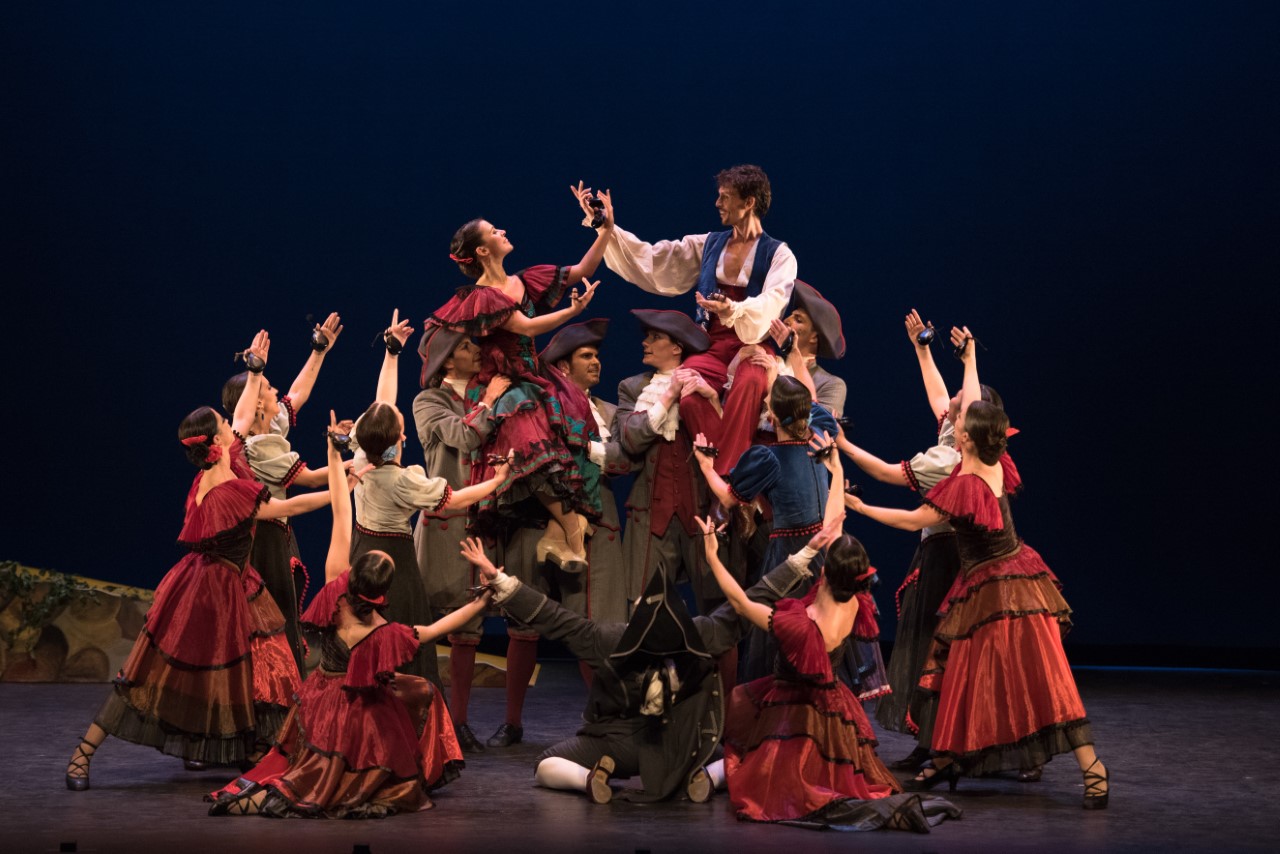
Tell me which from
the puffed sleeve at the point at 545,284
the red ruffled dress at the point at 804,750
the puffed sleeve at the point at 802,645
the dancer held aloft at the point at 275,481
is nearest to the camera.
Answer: the red ruffled dress at the point at 804,750

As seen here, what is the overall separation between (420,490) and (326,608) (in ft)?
2.15

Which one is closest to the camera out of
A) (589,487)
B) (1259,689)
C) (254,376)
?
(254,376)

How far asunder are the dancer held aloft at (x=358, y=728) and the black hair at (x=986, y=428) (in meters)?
1.55

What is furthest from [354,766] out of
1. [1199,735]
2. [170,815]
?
[1199,735]

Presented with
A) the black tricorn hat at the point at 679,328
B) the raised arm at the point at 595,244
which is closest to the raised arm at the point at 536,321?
the raised arm at the point at 595,244

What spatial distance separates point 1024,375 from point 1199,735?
2350mm

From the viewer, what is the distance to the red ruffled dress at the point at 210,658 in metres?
4.42

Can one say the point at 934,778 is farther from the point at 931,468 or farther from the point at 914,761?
the point at 931,468

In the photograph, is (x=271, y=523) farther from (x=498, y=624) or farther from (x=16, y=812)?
(x=498, y=624)

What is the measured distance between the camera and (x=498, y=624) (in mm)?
8305

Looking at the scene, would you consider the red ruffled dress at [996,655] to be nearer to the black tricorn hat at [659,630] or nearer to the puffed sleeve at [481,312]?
the black tricorn hat at [659,630]

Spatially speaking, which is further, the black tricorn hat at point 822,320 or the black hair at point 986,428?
the black tricorn hat at point 822,320

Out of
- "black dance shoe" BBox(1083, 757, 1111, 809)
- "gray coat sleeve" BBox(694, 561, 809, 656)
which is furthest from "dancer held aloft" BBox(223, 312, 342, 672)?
"black dance shoe" BBox(1083, 757, 1111, 809)

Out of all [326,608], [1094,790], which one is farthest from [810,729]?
[326,608]
